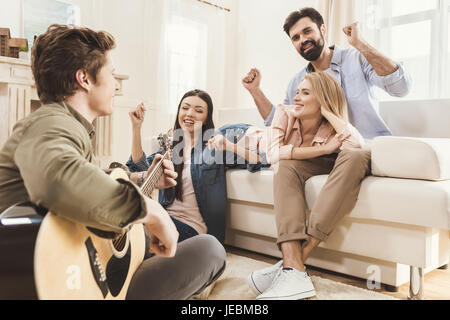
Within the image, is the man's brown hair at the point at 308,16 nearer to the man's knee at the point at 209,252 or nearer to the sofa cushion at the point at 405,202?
the sofa cushion at the point at 405,202

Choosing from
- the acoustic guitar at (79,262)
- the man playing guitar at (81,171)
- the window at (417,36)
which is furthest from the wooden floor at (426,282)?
the window at (417,36)

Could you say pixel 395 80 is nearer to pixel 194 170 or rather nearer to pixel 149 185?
pixel 194 170

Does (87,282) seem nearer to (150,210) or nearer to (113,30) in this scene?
(150,210)

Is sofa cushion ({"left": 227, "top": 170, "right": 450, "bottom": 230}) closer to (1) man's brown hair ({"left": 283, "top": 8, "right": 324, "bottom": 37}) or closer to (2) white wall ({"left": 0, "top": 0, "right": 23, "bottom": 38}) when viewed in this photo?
(1) man's brown hair ({"left": 283, "top": 8, "right": 324, "bottom": 37})

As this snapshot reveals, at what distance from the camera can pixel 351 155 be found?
141 centimetres

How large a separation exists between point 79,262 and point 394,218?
1.07 meters

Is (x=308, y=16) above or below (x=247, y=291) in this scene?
above

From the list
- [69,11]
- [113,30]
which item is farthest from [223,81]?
[69,11]

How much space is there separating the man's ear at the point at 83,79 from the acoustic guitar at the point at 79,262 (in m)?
0.19

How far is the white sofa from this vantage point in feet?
4.17

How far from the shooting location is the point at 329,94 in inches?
68.7

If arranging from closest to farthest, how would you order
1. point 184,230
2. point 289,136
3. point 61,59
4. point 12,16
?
point 61,59 < point 184,230 < point 289,136 < point 12,16

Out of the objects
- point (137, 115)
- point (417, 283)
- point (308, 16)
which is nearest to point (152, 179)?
point (137, 115)

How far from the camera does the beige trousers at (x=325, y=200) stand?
1.37 m
